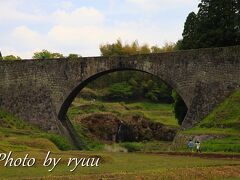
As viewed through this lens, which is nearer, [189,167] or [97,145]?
[189,167]

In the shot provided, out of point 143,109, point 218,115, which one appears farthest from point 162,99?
point 218,115

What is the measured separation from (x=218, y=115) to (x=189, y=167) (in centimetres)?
2039

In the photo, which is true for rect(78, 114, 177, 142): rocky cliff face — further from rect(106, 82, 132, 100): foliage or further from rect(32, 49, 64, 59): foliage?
rect(32, 49, 64, 59): foliage

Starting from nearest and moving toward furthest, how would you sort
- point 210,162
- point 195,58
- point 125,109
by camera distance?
point 210,162 → point 195,58 → point 125,109

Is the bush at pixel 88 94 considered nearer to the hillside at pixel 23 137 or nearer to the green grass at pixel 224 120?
the hillside at pixel 23 137

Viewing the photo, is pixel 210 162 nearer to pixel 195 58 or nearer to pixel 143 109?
pixel 195 58

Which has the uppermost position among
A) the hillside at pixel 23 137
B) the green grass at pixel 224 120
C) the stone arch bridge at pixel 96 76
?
the stone arch bridge at pixel 96 76

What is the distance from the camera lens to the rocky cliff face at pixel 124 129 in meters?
72.2

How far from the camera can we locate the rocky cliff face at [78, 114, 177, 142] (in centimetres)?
7219

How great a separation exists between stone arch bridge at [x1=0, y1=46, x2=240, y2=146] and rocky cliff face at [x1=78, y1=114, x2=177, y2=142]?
1321cm

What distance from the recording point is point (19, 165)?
28500 mm

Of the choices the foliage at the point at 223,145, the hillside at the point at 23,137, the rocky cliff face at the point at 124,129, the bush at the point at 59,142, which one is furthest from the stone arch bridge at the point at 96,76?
the rocky cliff face at the point at 124,129

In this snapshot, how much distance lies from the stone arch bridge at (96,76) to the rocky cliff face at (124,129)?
1321 cm

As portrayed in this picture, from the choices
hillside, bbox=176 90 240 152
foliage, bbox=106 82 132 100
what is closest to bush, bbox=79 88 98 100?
foliage, bbox=106 82 132 100
